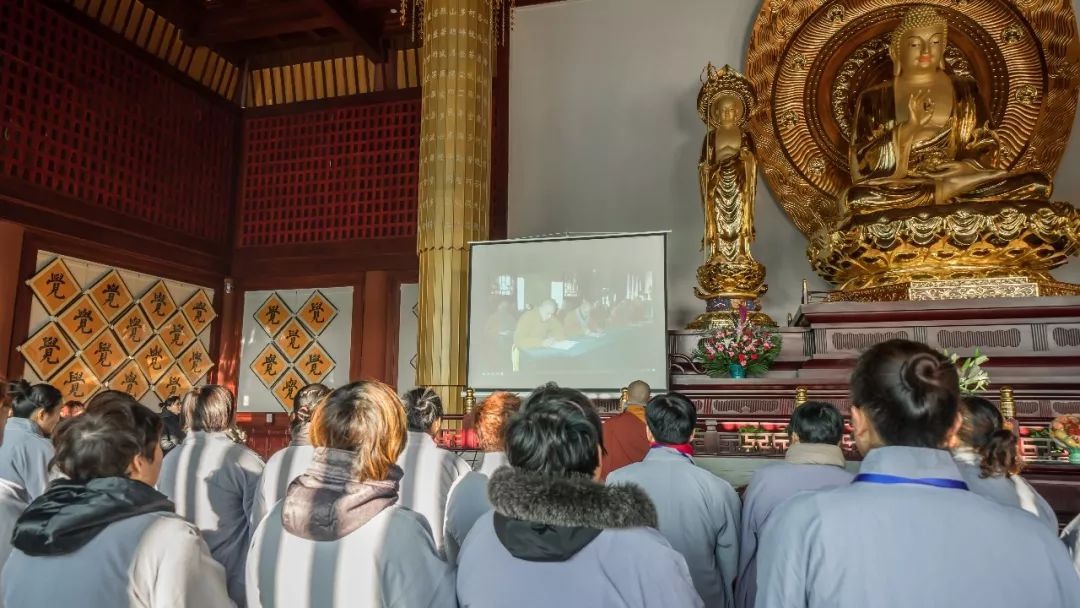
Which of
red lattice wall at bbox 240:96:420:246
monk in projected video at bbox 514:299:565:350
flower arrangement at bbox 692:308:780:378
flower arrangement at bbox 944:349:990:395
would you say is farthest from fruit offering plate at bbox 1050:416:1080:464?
red lattice wall at bbox 240:96:420:246

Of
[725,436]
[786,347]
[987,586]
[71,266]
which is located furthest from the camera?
[71,266]

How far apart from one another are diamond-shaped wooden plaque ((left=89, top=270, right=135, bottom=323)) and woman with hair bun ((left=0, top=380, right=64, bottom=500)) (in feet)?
10.4

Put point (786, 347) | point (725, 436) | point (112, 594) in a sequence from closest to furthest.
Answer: point (112, 594) < point (725, 436) < point (786, 347)

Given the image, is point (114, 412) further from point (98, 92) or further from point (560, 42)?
point (560, 42)

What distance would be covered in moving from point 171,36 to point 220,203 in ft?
4.42

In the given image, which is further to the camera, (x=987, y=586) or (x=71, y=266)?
(x=71, y=266)

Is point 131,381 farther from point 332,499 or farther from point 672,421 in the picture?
point 332,499

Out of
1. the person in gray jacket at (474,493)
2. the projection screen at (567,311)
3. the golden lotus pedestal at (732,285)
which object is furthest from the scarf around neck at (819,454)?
the golden lotus pedestal at (732,285)

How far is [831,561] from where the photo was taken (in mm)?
975

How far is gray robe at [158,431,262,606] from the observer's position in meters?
2.10

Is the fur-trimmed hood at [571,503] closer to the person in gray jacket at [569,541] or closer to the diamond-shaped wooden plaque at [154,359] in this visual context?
the person in gray jacket at [569,541]

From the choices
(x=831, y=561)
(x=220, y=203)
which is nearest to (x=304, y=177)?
(x=220, y=203)

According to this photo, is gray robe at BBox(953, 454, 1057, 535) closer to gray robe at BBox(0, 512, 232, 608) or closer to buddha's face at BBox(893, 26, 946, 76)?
gray robe at BBox(0, 512, 232, 608)

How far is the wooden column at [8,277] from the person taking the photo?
4.79m
